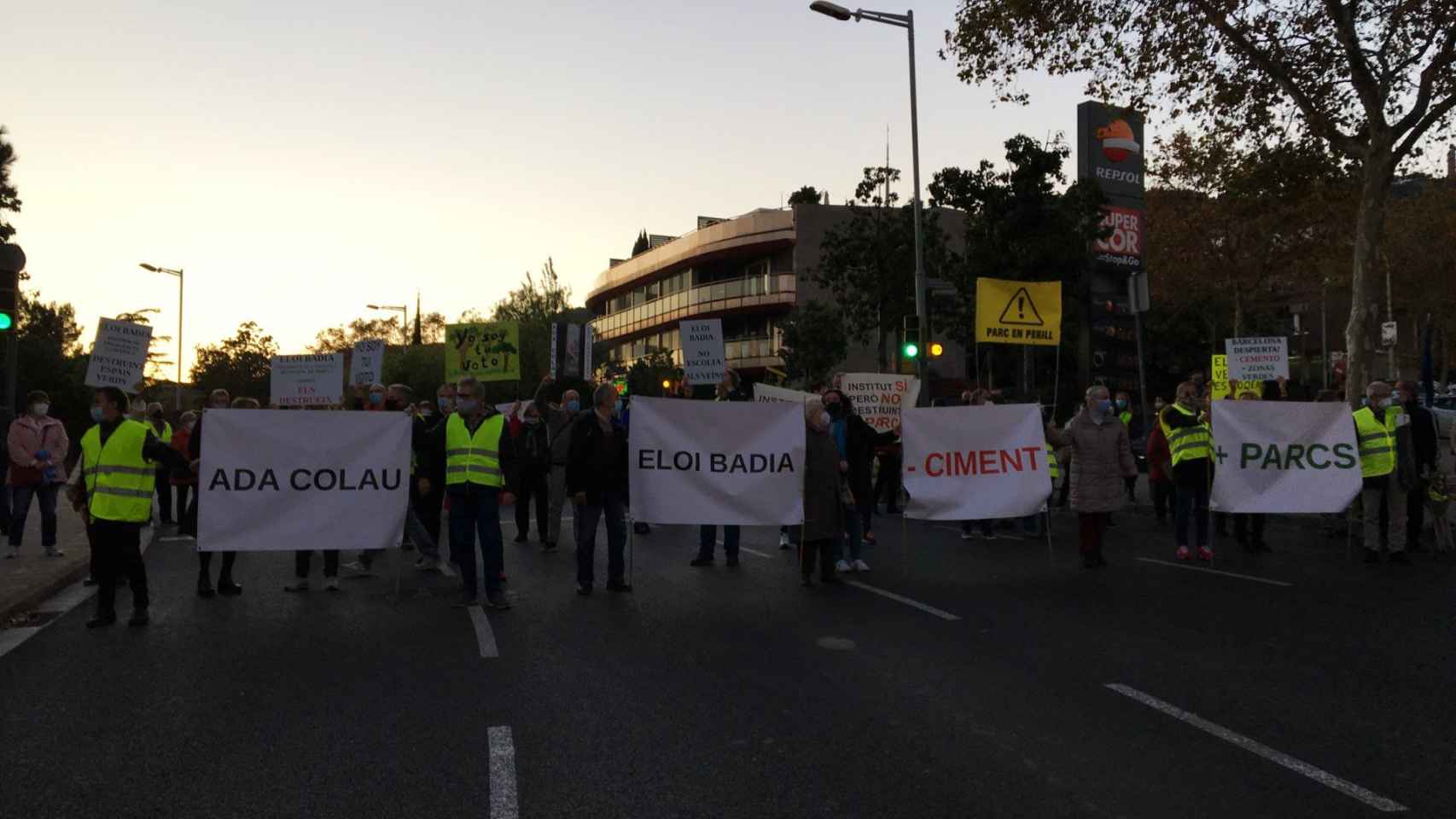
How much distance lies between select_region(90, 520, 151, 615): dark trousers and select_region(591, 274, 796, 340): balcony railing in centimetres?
5383

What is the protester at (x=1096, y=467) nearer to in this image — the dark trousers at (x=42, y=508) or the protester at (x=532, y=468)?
the protester at (x=532, y=468)

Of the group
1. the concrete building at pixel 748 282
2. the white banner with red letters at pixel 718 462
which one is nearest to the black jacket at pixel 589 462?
the white banner with red letters at pixel 718 462

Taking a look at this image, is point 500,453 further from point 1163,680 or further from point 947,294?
point 947,294

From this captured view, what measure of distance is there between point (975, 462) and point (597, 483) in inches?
170

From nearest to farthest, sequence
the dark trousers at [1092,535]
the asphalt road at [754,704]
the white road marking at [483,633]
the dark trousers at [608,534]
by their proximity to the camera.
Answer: the asphalt road at [754,704] → the white road marking at [483,633] → the dark trousers at [608,534] → the dark trousers at [1092,535]

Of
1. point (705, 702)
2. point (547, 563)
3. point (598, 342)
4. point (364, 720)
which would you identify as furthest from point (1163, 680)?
point (598, 342)

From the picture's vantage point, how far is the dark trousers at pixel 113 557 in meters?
9.30

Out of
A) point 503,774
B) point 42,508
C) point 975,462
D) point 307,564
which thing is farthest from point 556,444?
point 503,774

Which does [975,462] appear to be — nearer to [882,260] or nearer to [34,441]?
[34,441]

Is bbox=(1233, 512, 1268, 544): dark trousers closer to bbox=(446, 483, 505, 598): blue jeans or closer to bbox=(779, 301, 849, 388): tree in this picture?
bbox=(446, 483, 505, 598): blue jeans

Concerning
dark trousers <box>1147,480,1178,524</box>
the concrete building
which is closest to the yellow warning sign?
dark trousers <box>1147,480,1178,524</box>

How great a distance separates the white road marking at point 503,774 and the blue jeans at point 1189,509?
916 centimetres

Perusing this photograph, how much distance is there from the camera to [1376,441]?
13.1m

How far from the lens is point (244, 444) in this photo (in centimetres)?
1063
